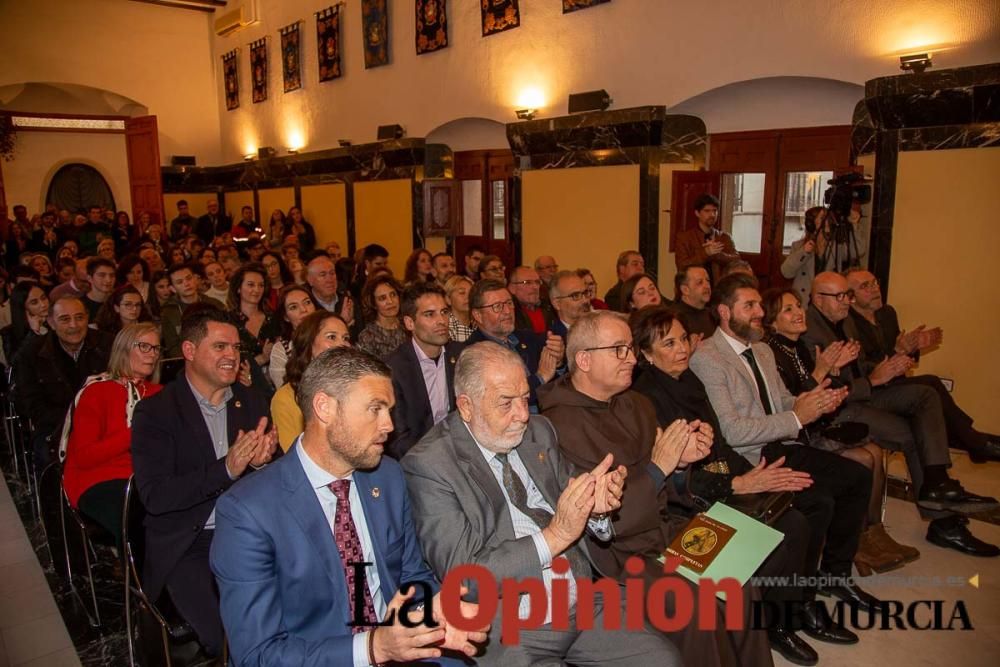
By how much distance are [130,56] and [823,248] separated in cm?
1467

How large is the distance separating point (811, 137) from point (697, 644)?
20.8 ft

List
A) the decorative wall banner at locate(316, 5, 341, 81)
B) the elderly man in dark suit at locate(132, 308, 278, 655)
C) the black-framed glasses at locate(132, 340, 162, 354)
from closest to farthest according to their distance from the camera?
the elderly man in dark suit at locate(132, 308, 278, 655), the black-framed glasses at locate(132, 340, 162, 354), the decorative wall banner at locate(316, 5, 341, 81)

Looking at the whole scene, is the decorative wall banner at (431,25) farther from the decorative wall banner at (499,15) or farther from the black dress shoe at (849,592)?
the black dress shoe at (849,592)

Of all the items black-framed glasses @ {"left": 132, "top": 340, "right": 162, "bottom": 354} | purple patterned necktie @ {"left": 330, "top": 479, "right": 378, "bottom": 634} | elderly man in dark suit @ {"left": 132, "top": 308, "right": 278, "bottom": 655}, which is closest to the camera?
purple patterned necktie @ {"left": 330, "top": 479, "right": 378, "bottom": 634}

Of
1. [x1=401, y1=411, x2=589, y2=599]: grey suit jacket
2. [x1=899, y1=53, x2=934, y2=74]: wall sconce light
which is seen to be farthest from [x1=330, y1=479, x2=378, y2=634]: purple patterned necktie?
[x1=899, y1=53, x2=934, y2=74]: wall sconce light

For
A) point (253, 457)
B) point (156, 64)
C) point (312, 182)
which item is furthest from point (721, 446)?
point (156, 64)

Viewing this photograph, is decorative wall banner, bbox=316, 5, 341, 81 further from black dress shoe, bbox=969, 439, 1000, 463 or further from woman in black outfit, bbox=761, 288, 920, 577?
black dress shoe, bbox=969, 439, 1000, 463

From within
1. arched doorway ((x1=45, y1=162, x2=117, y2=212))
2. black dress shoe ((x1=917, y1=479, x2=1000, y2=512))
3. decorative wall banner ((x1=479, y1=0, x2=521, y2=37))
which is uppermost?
decorative wall banner ((x1=479, y1=0, x2=521, y2=37))

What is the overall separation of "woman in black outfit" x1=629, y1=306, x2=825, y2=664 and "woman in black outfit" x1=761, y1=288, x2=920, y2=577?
0.72 m

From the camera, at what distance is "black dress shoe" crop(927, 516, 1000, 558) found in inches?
154

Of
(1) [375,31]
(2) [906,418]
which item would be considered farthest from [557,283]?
(1) [375,31]

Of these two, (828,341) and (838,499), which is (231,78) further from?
(838,499)

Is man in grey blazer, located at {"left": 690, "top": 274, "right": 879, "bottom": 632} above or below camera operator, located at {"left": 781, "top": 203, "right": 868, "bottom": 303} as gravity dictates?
below

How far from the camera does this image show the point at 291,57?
45.0 feet
